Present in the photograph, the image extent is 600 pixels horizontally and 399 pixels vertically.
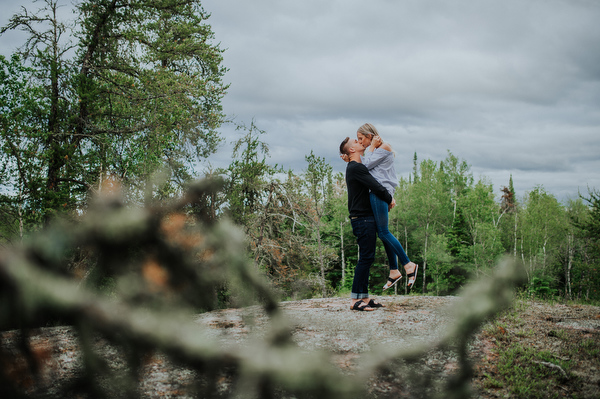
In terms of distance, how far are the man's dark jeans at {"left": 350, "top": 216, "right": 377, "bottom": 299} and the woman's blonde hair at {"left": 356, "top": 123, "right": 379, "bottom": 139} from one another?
997mm

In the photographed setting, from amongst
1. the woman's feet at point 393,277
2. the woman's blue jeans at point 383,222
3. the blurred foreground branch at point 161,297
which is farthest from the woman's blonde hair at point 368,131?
the blurred foreground branch at point 161,297

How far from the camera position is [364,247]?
441 cm

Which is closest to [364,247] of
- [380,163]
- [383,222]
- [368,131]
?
[383,222]

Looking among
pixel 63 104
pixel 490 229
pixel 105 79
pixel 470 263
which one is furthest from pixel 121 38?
pixel 470 263

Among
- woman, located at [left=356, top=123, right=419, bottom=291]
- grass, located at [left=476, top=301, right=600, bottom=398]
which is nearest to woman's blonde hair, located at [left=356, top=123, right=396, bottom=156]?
woman, located at [left=356, top=123, right=419, bottom=291]

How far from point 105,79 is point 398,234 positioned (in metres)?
30.9

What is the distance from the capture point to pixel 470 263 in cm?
3488

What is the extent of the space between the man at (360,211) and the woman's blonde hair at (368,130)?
0.55 feet

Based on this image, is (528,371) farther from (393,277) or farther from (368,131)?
(368,131)

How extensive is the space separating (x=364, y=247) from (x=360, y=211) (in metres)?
0.42

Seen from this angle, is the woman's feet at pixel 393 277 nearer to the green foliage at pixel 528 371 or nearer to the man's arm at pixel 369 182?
the man's arm at pixel 369 182

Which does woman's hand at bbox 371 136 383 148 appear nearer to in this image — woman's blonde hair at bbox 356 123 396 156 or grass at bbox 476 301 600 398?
woman's blonde hair at bbox 356 123 396 156

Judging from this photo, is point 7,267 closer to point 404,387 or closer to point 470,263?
point 404,387

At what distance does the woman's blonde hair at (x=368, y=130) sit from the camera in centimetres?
456
